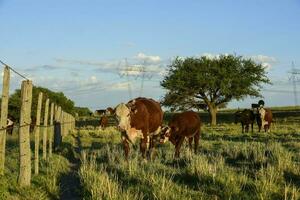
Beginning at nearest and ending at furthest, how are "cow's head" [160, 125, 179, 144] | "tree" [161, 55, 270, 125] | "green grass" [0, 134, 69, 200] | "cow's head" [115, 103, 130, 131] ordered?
"green grass" [0, 134, 69, 200] < "cow's head" [115, 103, 130, 131] < "cow's head" [160, 125, 179, 144] < "tree" [161, 55, 270, 125]

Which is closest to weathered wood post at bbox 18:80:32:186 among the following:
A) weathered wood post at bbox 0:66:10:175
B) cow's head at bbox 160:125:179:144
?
weathered wood post at bbox 0:66:10:175

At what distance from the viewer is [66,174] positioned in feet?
45.0

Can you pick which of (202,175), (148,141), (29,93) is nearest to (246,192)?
(202,175)

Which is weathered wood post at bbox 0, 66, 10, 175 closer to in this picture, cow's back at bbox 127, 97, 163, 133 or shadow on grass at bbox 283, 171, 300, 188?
cow's back at bbox 127, 97, 163, 133

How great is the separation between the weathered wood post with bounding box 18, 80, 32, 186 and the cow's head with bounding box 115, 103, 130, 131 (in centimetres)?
456

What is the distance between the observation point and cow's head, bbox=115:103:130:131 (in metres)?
16.3

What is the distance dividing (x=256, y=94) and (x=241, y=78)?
3205 millimetres

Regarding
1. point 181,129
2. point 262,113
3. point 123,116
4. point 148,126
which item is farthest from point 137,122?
point 262,113

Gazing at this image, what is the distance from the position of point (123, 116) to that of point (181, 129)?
3.91 metres

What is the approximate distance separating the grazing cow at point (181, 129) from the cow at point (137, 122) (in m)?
0.95

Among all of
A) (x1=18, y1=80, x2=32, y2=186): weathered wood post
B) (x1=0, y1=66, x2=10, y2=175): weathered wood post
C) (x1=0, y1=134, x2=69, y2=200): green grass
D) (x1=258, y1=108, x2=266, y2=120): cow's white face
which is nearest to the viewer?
(x1=0, y1=134, x2=69, y2=200): green grass

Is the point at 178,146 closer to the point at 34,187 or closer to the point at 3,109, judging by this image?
the point at 34,187

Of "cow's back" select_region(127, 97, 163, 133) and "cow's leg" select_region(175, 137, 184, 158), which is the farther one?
"cow's leg" select_region(175, 137, 184, 158)

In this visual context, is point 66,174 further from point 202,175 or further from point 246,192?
point 246,192
